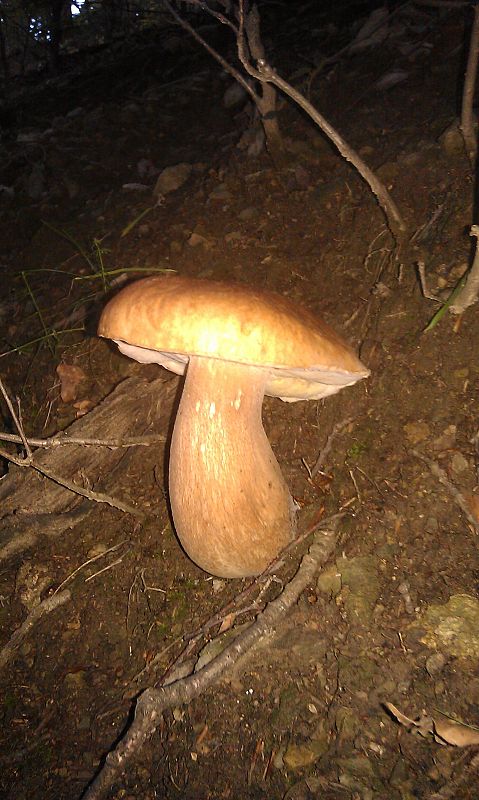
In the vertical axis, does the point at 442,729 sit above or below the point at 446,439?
below

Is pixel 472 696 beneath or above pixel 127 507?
beneath

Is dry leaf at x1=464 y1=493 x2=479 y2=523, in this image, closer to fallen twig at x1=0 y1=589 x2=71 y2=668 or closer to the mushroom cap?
the mushroom cap

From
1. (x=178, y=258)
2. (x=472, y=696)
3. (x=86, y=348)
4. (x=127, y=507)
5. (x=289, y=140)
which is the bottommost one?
(x=472, y=696)

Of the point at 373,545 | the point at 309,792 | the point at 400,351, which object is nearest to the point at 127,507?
the point at 373,545

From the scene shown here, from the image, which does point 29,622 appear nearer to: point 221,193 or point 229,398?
point 229,398

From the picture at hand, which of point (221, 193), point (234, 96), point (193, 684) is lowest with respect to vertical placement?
point (193, 684)

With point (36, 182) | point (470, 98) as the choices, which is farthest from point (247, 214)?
point (36, 182)

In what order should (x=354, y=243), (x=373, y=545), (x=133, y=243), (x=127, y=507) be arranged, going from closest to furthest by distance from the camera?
(x=373, y=545) < (x=127, y=507) < (x=354, y=243) < (x=133, y=243)

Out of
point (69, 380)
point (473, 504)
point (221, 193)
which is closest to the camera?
point (473, 504)

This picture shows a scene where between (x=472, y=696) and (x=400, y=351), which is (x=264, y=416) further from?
(x=472, y=696)
